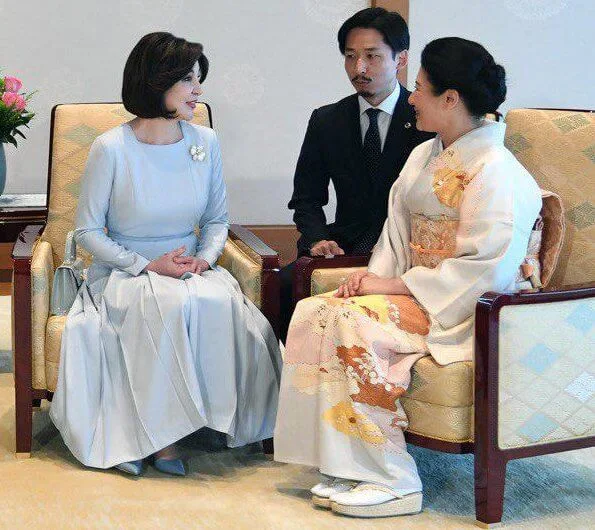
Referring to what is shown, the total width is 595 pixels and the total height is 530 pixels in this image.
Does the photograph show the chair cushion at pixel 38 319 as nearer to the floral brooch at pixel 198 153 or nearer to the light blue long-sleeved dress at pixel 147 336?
the light blue long-sleeved dress at pixel 147 336

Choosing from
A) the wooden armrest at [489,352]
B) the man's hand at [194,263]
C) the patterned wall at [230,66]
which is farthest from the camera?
the patterned wall at [230,66]

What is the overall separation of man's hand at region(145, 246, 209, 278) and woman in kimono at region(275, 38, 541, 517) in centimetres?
45

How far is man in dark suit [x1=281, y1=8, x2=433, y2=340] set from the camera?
3.73m

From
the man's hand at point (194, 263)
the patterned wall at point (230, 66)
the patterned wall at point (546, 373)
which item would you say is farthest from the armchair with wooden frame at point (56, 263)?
the patterned wall at point (230, 66)

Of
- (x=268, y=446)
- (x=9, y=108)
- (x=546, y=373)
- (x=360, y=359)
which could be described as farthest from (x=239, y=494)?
(x=9, y=108)

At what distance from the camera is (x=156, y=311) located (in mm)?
Result: 3291

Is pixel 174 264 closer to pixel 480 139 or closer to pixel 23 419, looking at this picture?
pixel 23 419

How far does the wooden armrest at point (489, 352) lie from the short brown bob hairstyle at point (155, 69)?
3.93ft

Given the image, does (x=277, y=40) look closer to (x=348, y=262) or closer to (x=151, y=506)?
(x=348, y=262)

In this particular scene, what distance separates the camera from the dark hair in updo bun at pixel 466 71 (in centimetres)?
313

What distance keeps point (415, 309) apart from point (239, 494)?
28.3 inches

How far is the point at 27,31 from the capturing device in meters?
5.27

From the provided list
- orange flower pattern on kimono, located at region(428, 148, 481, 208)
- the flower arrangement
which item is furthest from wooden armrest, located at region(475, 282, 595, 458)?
the flower arrangement

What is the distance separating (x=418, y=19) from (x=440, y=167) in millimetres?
2458
